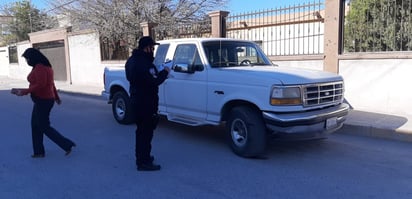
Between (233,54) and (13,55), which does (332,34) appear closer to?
(233,54)

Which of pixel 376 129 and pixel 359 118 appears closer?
pixel 376 129

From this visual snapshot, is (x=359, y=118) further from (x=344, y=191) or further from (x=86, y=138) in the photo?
(x=86, y=138)

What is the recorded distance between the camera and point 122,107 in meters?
8.45

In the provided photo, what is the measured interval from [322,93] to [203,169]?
6.83 feet

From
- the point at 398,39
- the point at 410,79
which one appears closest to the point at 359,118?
the point at 410,79

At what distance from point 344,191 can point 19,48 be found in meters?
27.1

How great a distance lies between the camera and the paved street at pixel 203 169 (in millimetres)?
4387

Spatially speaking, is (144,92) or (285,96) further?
(285,96)

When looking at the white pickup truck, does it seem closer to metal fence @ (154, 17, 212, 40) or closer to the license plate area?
the license plate area

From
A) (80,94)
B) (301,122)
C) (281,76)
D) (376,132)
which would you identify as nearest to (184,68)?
(281,76)

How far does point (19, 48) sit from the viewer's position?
26.7m

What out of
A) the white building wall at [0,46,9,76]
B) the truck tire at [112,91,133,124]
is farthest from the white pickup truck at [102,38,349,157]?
the white building wall at [0,46,9,76]

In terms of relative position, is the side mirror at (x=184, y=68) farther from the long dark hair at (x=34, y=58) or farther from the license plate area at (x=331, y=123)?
the license plate area at (x=331, y=123)

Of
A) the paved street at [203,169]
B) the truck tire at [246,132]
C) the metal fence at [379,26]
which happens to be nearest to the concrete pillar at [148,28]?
the metal fence at [379,26]
